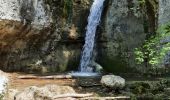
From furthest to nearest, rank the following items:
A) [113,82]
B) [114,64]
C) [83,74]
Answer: [114,64]
[83,74]
[113,82]

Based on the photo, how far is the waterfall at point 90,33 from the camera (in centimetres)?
1830

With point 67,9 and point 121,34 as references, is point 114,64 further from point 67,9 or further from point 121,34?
point 67,9

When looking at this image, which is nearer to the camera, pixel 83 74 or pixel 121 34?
pixel 83 74

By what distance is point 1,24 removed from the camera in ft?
48.8

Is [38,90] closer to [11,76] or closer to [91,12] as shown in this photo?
[11,76]

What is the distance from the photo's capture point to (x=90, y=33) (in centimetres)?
1834

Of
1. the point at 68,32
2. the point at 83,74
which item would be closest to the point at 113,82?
the point at 83,74

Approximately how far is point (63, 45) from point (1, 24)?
4062 millimetres

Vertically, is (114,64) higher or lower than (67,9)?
lower

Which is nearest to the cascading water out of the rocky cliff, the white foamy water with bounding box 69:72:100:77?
the rocky cliff

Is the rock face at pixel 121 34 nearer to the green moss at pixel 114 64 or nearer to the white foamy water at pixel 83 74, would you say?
the green moss at pixel 114 64

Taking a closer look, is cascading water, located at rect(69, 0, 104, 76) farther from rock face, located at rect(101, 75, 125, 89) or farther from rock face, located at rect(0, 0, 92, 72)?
rock face, located at rect(101, 75, 125, 89)

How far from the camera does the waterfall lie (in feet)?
60.0

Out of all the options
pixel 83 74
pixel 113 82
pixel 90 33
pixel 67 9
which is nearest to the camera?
pixel 113 82
